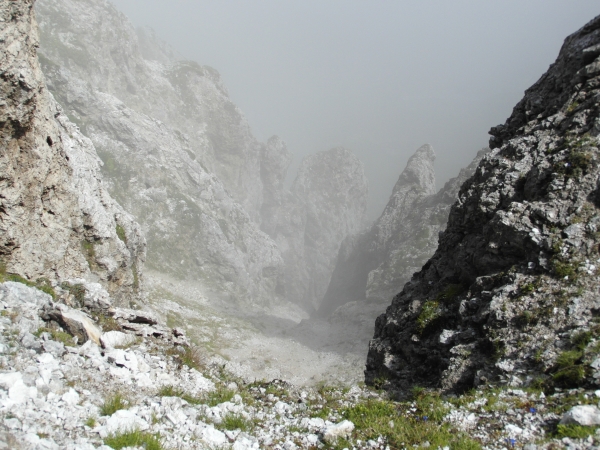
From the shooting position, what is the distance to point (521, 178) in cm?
1753

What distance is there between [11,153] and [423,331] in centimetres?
2063

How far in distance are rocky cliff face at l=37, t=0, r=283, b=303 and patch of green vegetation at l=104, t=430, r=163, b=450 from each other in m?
68.4

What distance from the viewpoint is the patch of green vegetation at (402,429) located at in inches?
324

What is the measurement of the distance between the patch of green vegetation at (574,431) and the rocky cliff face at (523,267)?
2.36 m

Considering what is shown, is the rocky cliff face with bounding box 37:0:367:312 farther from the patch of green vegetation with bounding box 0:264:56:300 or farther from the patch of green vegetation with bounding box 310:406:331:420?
the patch of green vegetation with bounding box 310:406:331:420

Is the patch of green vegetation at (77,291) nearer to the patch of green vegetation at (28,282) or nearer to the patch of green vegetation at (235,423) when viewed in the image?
the patch of green vegetation at (28,282)

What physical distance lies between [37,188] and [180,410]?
15.5m

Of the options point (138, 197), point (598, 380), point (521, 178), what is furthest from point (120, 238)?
point (138, 197)

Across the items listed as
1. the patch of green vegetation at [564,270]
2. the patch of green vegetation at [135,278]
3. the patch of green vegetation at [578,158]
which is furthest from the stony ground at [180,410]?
the patch of green vegetation at [135,278]

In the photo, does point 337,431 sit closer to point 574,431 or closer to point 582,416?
point 574,431

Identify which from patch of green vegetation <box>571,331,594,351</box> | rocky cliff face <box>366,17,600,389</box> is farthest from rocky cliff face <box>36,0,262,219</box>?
patch of green vegetation <box>571,331,594,351</box>

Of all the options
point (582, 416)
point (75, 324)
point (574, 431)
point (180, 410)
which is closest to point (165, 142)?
point (75, 324)

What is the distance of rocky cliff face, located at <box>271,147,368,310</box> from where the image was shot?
138 m

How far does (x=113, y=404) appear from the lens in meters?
8.32
